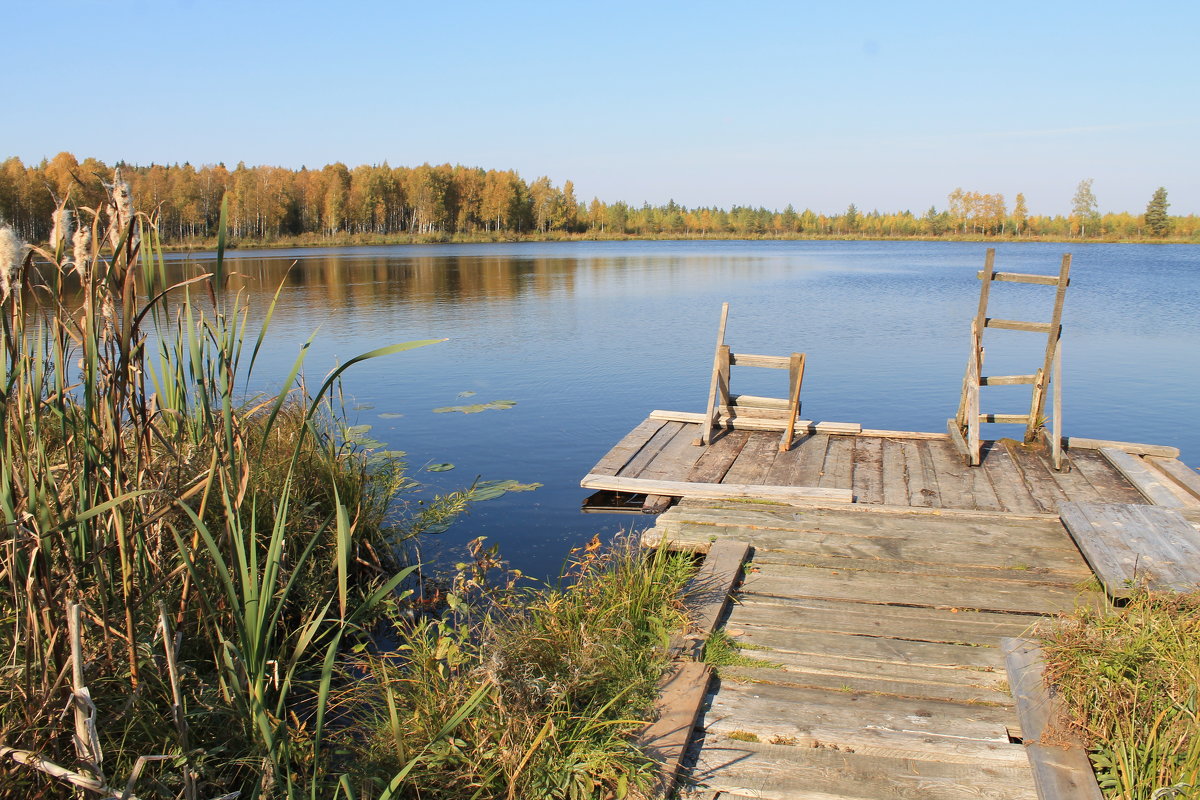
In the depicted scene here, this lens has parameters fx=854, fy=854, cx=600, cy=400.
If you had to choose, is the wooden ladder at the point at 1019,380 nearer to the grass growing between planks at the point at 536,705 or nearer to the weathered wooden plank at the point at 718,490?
the weathered wooden plank at the point at 718,490

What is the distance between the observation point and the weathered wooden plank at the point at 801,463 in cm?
710

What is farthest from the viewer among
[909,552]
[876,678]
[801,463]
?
[801,463]

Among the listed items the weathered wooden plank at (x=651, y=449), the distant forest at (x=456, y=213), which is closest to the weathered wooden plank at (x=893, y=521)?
the weathered wooden plank at (x=651, y=449)

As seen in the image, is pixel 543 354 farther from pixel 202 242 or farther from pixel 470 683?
pixel 202 242

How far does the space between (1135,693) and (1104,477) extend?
195 inches

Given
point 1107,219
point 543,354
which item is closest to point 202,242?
point 543,354

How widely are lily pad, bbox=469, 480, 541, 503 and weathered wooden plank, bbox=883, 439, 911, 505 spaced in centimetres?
353

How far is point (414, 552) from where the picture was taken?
22.7 ft

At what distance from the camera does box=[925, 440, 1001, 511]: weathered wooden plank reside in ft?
21.1

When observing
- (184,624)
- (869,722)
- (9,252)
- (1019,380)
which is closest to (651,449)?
(1019,380)

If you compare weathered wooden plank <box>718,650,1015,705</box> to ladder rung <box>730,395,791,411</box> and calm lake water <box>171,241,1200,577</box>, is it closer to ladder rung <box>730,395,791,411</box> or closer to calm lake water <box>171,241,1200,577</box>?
calm lake water <box>171,241,1200,577</box>

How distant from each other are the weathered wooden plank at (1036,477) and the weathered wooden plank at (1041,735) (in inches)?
112

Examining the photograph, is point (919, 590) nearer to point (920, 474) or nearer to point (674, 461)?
point (920, 474)

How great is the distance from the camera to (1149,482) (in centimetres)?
673
